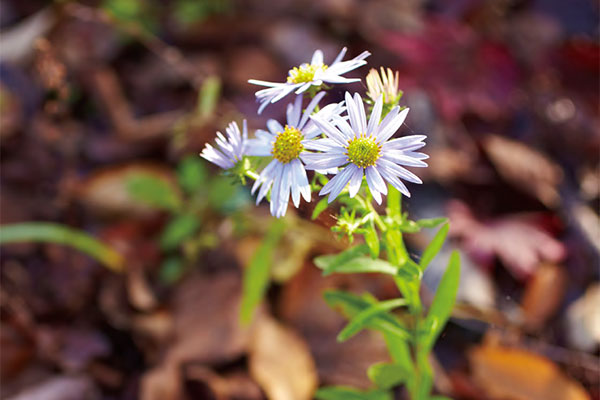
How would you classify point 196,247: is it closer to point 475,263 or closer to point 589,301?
point 475,263

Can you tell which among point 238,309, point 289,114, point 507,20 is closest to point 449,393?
point 238,309

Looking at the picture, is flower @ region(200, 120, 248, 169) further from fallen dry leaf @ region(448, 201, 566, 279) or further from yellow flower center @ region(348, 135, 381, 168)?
fallen dry leaf @ region(448, 201, 566, 279)

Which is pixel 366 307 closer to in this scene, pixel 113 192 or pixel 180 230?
pixel 180 230

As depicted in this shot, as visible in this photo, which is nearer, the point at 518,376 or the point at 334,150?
the point at 334,150

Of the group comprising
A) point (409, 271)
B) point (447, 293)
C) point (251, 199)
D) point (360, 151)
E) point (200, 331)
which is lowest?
point (200, 331)

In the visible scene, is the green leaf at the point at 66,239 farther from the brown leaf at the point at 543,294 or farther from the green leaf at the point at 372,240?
the brown leaf at the point at 543,294

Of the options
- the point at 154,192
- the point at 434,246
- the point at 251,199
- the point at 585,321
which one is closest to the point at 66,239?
the point at 154,192
